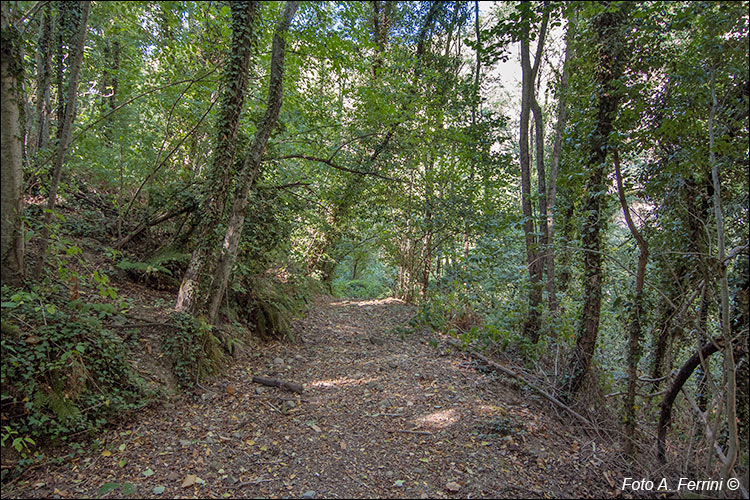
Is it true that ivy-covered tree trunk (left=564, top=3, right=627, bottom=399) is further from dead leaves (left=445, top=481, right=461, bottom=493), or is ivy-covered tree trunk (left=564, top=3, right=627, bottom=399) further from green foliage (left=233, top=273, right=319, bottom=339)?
green foliage (left=233, top=273, right=319, bottom=339)

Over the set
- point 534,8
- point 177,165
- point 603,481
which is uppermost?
point 534,8

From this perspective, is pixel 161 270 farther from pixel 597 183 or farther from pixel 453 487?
pixel 597 183

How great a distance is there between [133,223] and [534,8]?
6233 mm

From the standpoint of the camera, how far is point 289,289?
24.2ft

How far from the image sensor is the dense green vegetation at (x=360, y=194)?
310 cm

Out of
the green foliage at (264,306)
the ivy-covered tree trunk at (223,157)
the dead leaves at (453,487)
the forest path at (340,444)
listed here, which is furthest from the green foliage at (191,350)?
the dead leaves at (453,487)

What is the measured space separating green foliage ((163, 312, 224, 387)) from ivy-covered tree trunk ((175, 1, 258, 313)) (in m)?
0.32

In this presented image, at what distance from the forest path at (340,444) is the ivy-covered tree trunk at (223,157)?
1.34 m

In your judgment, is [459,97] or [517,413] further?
[459,97]

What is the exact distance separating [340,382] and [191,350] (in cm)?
202

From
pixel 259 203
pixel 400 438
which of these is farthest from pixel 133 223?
pixel 400 438

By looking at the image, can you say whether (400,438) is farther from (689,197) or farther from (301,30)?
(301,30)

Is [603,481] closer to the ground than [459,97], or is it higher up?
closer to the ground

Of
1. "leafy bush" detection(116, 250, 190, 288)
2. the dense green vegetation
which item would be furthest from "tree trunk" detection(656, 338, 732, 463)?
"leafy bush" detection(116, 250, 190, 288)
